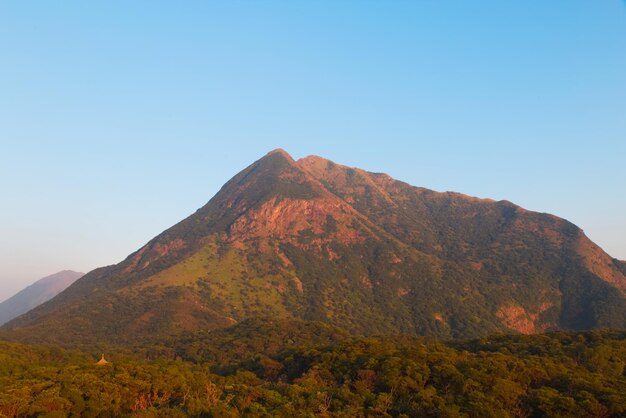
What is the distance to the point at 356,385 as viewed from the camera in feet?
299

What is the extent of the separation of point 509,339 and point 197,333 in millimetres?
110390

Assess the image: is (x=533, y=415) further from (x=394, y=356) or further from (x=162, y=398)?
(x=162, y=398)

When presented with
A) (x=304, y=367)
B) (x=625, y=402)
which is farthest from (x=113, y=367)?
(x=625, y=402)

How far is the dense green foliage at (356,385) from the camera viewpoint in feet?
234

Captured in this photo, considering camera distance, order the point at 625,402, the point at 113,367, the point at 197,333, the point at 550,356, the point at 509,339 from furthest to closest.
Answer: the point at 197,333, the point at 509,339, the point at 550,356, the point at 113,367, the point at 625,402

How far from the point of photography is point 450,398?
76.1 m

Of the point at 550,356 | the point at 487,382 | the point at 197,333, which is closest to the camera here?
the point at 487,382

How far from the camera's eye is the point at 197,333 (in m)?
194

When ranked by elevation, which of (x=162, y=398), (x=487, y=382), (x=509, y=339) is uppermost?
(x=162, y=398)

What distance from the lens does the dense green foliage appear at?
2805 inches

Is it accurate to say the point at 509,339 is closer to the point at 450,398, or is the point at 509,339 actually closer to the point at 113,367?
the point at 450,398

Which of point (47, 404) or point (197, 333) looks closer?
point (47, 404)

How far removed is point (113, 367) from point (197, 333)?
325ft

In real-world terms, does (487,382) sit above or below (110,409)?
below
